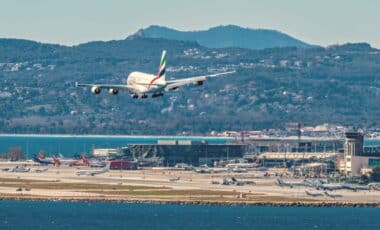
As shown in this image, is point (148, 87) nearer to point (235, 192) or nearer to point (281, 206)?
point (281, 206)

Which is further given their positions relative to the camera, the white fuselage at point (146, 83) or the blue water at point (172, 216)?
the blue water at point (172, 216)

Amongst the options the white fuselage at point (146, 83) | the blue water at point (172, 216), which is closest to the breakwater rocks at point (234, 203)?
the blue water at point (172, 216)

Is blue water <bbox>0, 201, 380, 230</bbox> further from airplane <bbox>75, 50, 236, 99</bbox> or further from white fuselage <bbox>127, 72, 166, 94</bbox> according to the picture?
white fuselage <bbox>127, 72, 166, 94</bbox>

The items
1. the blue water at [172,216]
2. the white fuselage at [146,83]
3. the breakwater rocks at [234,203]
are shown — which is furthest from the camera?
the breakwater rocks at [234,203]

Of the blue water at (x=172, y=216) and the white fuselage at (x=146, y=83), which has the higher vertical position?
the white fuselage at (x=146, y=83)

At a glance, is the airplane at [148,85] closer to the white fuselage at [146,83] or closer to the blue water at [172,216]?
the white fuselage at [146,83]

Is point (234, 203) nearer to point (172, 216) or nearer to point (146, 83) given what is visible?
point (172, 216)

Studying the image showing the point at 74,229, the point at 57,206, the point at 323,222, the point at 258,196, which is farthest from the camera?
the point at 258,196

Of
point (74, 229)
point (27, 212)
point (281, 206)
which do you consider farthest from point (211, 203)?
point (74, 229)
